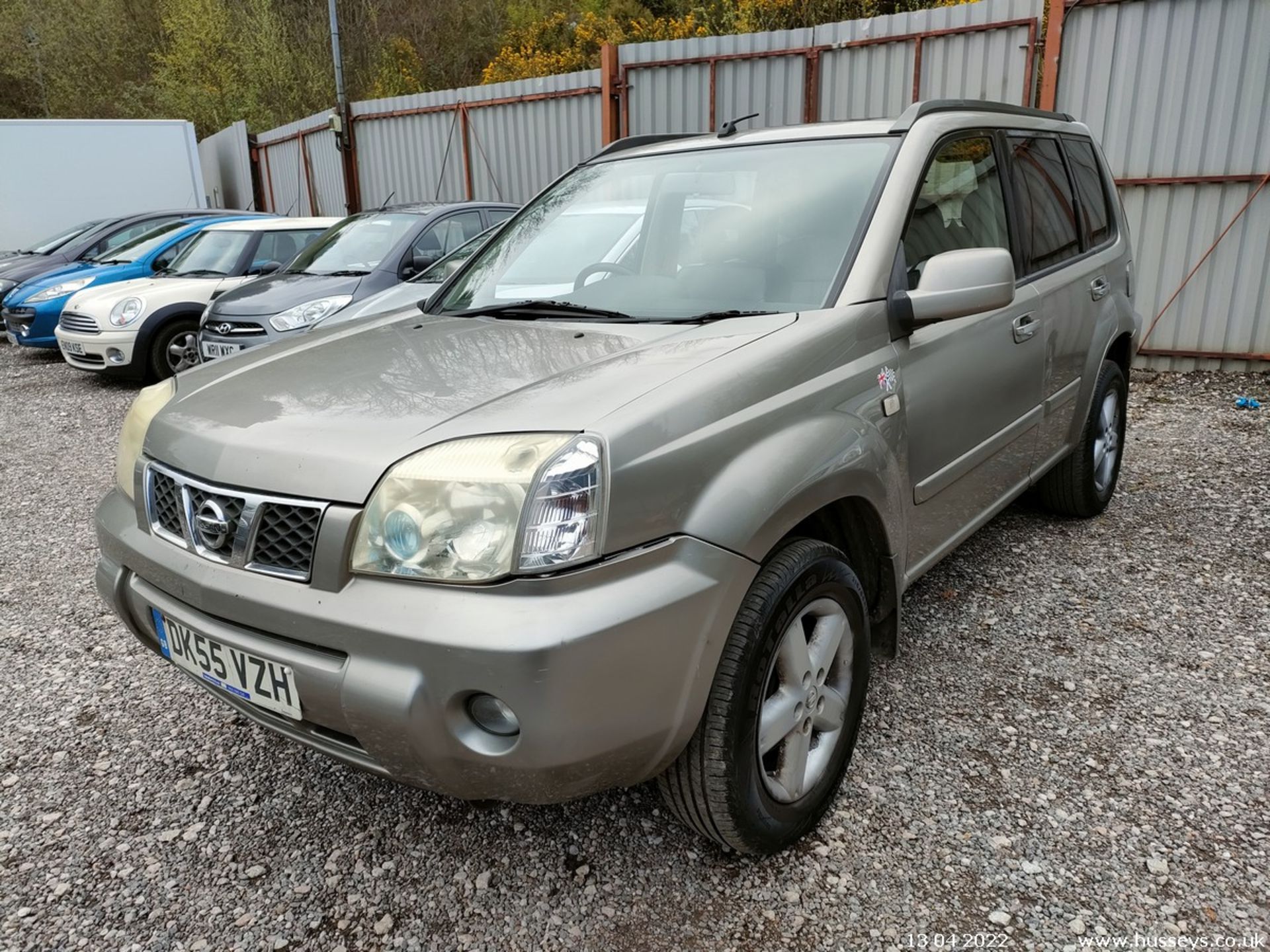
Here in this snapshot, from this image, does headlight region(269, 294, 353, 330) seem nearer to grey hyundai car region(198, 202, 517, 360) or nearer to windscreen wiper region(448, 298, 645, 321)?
grey hyundai car region(198, 202, 517, 360)

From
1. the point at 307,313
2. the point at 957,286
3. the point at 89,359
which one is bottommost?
the point at 89,359

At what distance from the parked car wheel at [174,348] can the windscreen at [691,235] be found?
5.78m

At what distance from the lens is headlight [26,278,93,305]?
29.4 feet

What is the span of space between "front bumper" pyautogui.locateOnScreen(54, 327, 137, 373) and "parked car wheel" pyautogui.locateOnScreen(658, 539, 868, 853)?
7.46m

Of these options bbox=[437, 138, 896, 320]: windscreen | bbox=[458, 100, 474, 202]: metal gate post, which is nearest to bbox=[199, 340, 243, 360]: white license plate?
bbox=[437, 138, 896, 320]: windscreen

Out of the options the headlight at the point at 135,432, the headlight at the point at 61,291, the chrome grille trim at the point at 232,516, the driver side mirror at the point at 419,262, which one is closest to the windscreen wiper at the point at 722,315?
the chrome grille trim at the point at 232,516

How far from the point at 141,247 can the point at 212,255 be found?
1762mm

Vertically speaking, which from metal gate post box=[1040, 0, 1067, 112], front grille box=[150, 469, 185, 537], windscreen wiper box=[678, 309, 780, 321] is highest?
metal gate post box=[1040, 0, 1067, 112]

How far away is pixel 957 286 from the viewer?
2299 mm

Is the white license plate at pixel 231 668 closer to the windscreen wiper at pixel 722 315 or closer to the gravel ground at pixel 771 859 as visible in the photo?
the gravel ground at pixel 771 859

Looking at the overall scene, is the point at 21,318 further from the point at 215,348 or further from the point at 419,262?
the point at 419,262

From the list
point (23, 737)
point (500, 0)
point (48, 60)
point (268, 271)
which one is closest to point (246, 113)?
point (48, 60)

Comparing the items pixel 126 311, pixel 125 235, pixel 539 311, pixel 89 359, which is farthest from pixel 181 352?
pixel 539 311

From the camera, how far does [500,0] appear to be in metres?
30.9
